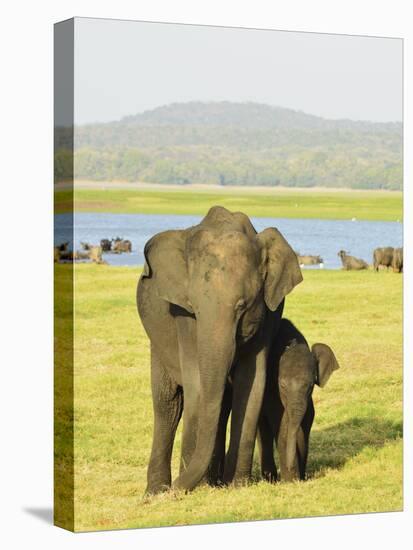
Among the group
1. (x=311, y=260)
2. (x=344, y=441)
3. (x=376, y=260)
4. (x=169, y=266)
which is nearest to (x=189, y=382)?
(x=169, y=266)

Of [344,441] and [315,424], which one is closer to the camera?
[344,441]

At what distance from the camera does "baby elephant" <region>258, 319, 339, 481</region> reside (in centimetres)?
1592

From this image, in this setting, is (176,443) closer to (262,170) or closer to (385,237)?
(385,237)

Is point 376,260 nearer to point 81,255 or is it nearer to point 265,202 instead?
point 265,202

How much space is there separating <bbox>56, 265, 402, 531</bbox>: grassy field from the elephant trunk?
38cm

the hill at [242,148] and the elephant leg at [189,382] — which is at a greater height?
the hill at [242,148]

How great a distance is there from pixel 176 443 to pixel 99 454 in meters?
1.45

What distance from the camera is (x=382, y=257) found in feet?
73.3

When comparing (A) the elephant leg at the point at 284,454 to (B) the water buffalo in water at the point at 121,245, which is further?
(B) the water buffalo in water at the point at 121,245

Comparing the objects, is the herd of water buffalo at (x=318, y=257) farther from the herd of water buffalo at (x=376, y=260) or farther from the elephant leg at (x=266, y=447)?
the elephant leg at (x=266, y=447)

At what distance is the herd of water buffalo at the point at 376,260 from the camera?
21327mm

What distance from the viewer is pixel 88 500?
49.4 ft

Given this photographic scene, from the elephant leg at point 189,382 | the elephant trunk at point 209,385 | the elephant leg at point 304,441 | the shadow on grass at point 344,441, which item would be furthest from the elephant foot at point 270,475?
the elephant trunk at point 209,385

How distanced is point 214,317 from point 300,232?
25.4 ft
